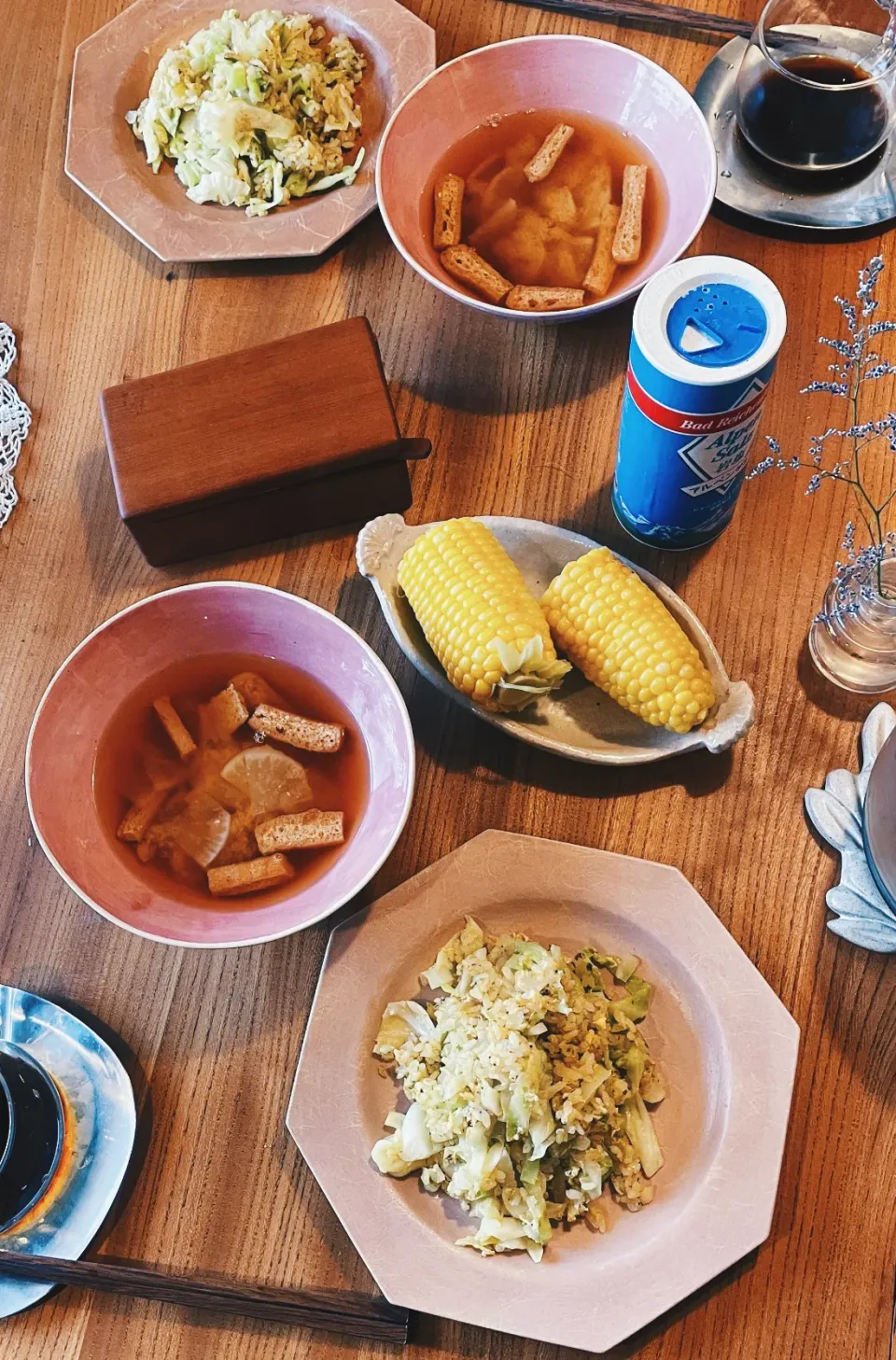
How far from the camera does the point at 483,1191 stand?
102 centimetres

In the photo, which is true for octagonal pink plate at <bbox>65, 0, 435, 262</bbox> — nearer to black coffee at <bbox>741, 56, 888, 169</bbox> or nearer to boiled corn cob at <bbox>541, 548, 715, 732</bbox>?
black coffee at <bbox>741, 56, 888, 169</bbox>

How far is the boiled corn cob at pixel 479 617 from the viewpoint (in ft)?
3.69

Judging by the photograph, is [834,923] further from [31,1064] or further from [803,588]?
[31,1064]

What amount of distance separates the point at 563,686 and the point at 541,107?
0.79m

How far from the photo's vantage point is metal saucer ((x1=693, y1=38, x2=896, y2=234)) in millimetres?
1401

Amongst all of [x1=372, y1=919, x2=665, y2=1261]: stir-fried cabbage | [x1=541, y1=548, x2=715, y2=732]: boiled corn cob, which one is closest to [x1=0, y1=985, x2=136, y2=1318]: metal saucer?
[x1=372, y1=919, x2=665, y2=1261]: stir-fried cabbage

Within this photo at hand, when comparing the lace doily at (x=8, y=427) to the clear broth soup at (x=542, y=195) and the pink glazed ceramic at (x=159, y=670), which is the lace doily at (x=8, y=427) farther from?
the clear broth soup at (x=542, y=195)

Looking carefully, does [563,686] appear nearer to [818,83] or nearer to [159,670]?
[159,670]

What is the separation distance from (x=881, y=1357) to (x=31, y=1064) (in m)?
Result: 0.87

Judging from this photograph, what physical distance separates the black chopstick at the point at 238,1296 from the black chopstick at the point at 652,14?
5.27 feet

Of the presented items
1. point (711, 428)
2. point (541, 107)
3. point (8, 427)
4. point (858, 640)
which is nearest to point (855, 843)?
point (858, 640)

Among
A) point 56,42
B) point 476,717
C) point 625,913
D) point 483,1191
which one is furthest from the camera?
point 56,42

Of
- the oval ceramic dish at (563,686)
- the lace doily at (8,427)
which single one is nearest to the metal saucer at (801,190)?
the oval ceramic dish at (563,686)

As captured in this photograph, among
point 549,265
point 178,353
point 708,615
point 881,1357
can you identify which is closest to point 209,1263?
point 881,1357
